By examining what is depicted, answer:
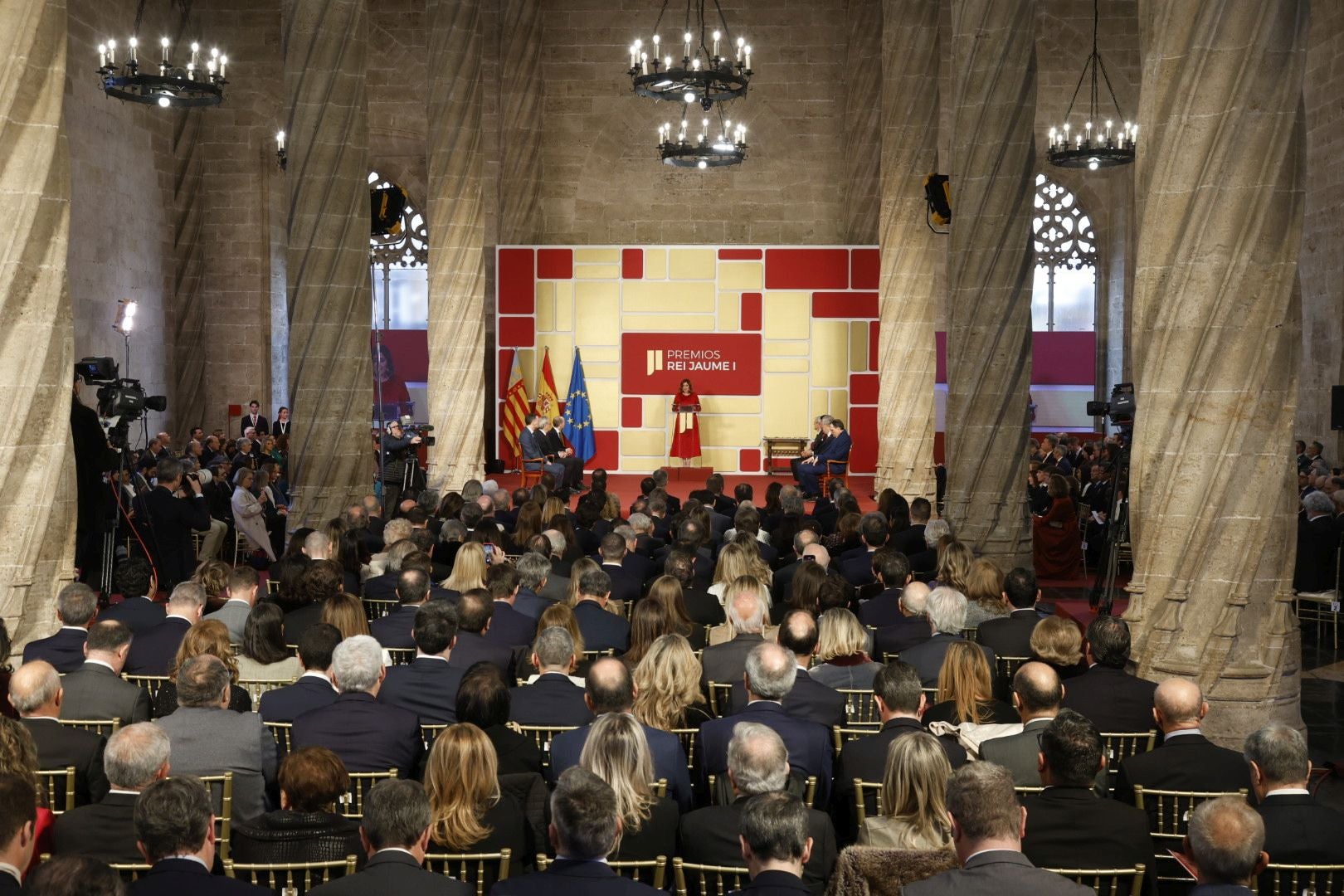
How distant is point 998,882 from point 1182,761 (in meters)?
1.88

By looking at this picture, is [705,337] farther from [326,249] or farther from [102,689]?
[102,689]

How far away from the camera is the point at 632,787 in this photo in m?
4.42

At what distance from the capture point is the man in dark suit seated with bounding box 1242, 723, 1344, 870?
167 inches

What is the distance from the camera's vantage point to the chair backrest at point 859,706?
19.9 ft

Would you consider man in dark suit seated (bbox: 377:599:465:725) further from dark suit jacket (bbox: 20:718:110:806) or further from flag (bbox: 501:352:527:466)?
flag (bbox: 501:352:527:466)

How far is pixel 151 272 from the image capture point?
76.2 feet

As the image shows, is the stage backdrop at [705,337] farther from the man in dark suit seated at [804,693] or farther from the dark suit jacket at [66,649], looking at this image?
the man in dark suit seated at [804,693]

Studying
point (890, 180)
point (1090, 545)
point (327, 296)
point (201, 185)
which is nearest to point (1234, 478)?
point (1090, 545)

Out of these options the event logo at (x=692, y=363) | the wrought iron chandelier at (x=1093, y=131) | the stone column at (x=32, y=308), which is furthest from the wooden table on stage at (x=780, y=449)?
the stone column at (x=32, y=308)

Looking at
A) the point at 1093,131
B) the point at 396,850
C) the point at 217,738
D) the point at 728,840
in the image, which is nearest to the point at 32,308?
the point at 217,738

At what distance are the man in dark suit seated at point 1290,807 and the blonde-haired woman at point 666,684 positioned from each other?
7.29 feet

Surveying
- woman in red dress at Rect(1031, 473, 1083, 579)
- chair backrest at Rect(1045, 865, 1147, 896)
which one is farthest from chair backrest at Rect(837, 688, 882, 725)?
woman in red dress at Rect(1031, 473, 1083, 579)

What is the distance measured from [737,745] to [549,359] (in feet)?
63.2

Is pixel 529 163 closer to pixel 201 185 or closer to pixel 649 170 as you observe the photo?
pixel 649 170
